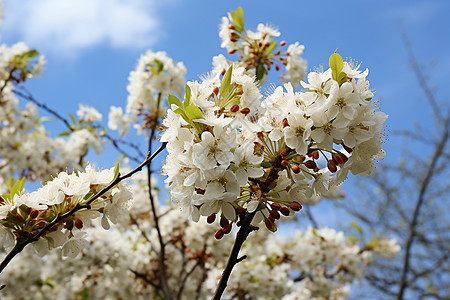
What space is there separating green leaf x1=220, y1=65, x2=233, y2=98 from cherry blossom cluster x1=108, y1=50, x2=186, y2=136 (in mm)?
2774

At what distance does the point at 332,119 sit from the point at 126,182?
928 mm

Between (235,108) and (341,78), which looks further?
(235,108)

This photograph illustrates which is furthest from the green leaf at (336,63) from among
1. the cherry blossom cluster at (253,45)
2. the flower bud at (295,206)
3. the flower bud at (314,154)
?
the cherry blossom cluster at (253,45)

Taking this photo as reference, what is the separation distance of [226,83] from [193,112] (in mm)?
211

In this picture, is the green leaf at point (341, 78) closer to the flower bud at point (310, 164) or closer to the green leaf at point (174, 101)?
the flower bud at point (310, 164)

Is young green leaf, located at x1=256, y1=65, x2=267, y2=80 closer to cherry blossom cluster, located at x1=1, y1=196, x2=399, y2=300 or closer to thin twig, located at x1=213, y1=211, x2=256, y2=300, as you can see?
cherry blossom cluster, located at x1=1, y1=196, x2=399, y2=300

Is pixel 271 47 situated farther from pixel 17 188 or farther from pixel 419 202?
pixel 419 202

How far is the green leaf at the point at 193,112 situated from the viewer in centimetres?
130

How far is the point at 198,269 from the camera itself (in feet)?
16.0

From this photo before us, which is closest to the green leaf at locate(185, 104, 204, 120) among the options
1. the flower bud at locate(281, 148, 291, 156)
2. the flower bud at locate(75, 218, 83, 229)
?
the flower bud at locate(281, 148, 291, 156)

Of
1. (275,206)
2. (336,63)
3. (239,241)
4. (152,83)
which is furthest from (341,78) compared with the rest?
(152,83)

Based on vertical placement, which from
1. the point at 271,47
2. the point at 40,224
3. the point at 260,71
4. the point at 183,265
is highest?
the point at 271,47

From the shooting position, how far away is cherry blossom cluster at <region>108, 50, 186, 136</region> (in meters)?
4.19

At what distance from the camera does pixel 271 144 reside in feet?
4.63
